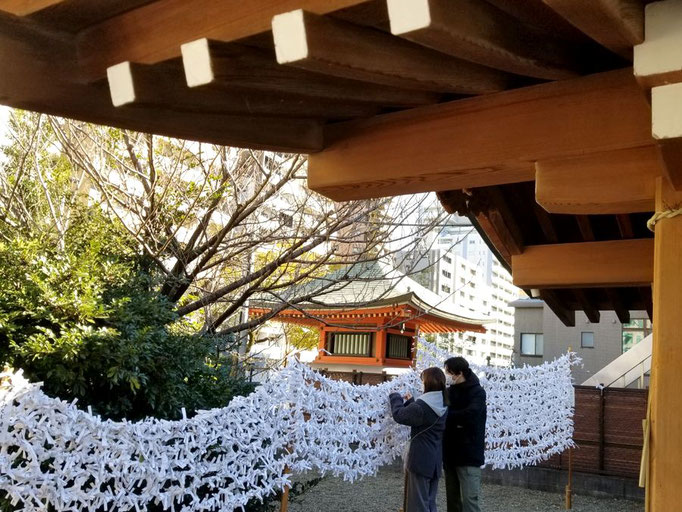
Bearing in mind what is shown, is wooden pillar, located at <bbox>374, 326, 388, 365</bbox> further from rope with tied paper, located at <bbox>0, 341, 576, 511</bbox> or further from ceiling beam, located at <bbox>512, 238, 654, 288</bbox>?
ceiling beam, located at <bbox>512, 238, 654, 288</bbox>

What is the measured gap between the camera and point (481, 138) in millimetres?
2369

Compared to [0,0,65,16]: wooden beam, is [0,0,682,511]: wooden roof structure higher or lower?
lower

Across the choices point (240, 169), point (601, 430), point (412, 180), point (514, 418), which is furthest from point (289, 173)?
point (601, 430)

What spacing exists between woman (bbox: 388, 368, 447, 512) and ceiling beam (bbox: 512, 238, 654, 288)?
3.58 feet

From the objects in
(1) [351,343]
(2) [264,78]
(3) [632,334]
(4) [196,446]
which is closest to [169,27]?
(2) [264,78]

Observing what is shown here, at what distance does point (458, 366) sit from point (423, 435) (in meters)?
0.57

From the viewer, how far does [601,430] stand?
8.48m

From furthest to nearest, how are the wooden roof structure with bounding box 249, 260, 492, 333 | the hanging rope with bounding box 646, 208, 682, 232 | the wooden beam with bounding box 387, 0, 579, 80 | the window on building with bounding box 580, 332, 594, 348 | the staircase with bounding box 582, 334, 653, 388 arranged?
the window on building with bounding box 580, 332, 594, 348 < the wooden roof structure with bounding box 249, 260, 492, 333 < the staircase with bounding box 582, 334, 653, 388 < the hanging rope with bounding box 646, 208, 682, 232 < the wooden beam with bounding box 387, 0, 579, 80

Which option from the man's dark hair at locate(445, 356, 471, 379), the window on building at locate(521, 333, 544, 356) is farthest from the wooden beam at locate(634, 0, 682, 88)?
the window on building at locate(521, 333, 544, 356)

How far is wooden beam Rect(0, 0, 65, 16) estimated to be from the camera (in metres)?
1.90

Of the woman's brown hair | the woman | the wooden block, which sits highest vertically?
the wooden block

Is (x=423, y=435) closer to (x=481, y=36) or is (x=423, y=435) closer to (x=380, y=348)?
(x=481, y=36)

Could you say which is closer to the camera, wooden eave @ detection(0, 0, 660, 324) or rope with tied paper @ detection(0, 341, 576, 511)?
wooden eave @ detection(0, 0, 660, 324)

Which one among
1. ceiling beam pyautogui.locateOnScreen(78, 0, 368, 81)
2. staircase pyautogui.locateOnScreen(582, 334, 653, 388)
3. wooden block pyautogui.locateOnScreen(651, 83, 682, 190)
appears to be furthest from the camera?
staircase pyautogui.locateOnScreen(582, 334, 653, 388)
